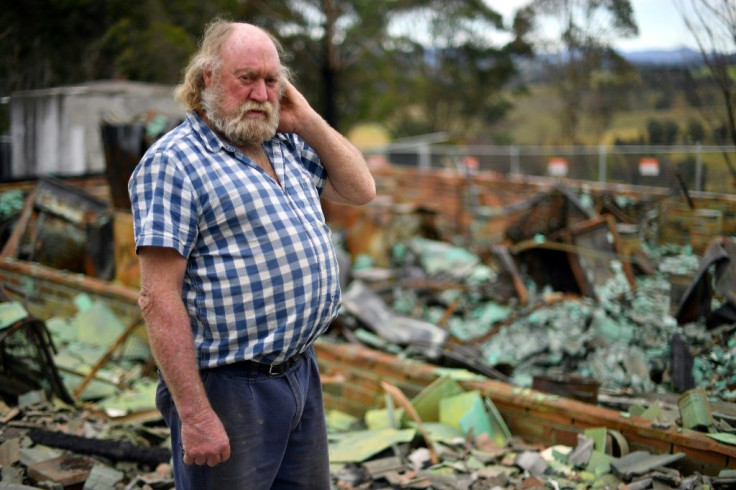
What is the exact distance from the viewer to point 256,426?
2.13m

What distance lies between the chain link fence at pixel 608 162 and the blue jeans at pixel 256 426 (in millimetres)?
4364

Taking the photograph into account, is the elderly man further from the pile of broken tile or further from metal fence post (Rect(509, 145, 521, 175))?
metal fence post (Rect(509, 145, 521, 175))

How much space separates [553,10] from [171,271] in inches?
756

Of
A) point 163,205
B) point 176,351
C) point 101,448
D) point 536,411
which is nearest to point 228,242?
point 163,205

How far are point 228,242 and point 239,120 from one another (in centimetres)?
40

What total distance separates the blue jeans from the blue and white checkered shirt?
0.08m

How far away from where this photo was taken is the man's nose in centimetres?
218

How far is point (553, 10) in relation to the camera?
62.6 feet

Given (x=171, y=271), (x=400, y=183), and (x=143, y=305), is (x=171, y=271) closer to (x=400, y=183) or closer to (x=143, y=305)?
(x=143, y=305)

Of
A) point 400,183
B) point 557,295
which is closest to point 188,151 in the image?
point 557,295

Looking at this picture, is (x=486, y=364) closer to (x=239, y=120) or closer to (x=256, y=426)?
(x=256, y=426)

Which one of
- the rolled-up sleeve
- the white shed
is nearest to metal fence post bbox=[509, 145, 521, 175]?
the white shed

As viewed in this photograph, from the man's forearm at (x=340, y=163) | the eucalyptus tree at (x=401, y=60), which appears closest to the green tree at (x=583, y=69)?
the eucalyptus tree at (x=401, y=60)

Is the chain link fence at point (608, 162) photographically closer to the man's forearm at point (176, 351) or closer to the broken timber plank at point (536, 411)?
the broken timber plank at point (536, 411)
